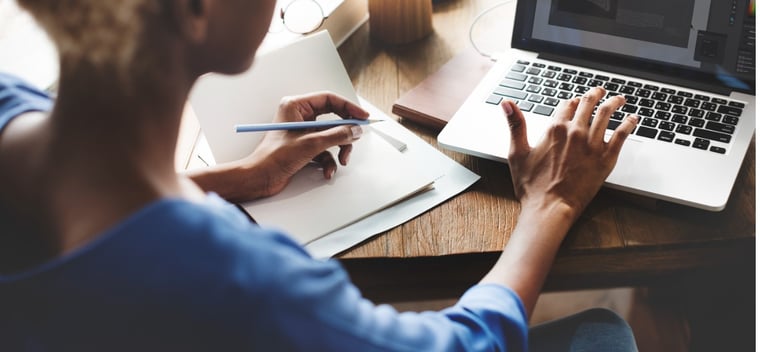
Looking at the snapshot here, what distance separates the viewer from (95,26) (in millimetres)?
483

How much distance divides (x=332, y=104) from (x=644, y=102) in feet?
1.46

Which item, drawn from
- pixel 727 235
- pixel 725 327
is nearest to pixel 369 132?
pixel 727 235

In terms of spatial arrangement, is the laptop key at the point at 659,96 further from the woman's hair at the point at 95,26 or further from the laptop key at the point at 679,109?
the woman's hair at the point at 95,26

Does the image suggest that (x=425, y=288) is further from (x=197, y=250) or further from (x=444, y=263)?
(x=197, y=250)

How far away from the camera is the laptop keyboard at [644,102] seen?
933 mm

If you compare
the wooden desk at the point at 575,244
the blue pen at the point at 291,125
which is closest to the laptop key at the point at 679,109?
the wooden desk at the point at 575,244

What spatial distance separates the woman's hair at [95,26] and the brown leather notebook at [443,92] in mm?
593

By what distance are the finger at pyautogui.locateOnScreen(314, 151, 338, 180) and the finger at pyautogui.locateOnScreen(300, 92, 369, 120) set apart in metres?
0.06

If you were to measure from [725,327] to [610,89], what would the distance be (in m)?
0.44

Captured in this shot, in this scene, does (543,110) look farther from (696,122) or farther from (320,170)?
(320,170)

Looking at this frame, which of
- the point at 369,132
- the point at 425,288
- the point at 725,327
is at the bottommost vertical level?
the point at 725,327

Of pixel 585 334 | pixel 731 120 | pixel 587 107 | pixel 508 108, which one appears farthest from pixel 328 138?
pixel 731 120

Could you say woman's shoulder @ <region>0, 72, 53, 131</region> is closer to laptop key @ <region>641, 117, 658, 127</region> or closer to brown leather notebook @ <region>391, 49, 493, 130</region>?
brown leather notebook @ <region>391, 49, 493, 130</region>

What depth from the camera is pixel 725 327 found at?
3.68 feet
